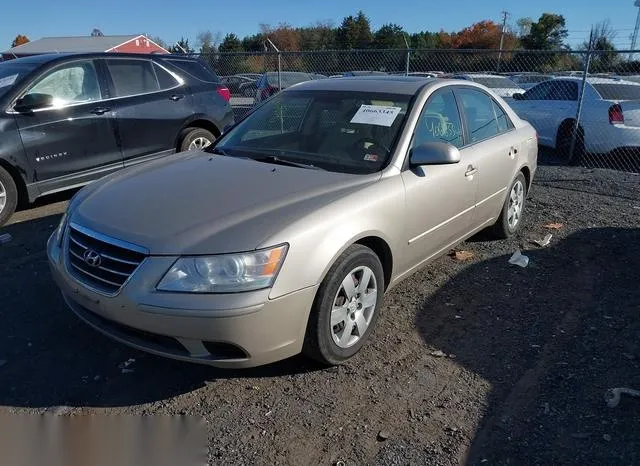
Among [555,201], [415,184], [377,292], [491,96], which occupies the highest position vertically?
[491,96]

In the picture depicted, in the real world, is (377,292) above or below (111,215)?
below

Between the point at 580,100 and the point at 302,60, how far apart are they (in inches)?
514

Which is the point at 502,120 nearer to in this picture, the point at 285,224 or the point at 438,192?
the point at 438,192

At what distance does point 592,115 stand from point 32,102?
8.63 m

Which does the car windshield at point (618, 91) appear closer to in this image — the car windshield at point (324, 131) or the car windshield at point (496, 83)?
the car windshield at point (496, 83)

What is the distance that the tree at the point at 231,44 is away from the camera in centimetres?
5111

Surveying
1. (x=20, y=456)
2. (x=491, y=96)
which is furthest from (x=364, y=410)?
(x=491, y=96)

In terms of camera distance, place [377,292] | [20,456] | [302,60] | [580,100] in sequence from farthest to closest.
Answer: [302,60] → [580,100] → [377,292] → [20,456]

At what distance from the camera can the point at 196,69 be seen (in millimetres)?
7609

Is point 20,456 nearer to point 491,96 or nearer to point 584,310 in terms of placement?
point 584,310

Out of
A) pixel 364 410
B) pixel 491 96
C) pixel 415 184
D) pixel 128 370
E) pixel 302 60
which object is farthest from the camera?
pixel 302 60

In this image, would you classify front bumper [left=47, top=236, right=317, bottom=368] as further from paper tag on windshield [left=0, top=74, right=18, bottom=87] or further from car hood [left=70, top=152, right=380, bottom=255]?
paper tag on windshield [left=0, top=74, right=18, bottom=87]

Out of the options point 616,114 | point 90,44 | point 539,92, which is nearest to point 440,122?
point 616,114

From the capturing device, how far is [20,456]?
2.38 meters
